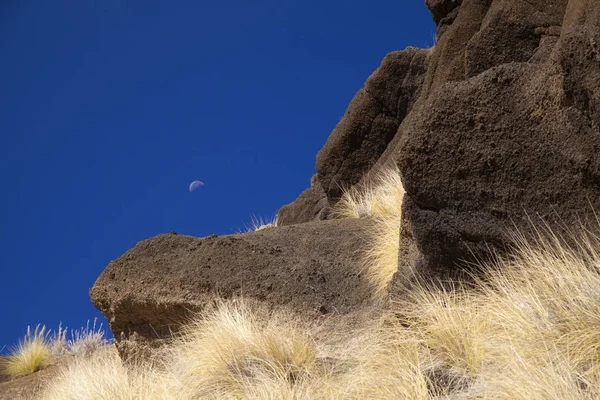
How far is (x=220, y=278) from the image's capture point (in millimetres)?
6348

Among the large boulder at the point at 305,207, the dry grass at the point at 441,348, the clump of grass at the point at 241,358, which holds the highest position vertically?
the large boulder at the point at 305,207

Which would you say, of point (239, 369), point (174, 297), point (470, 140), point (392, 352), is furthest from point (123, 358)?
point (470, 140)

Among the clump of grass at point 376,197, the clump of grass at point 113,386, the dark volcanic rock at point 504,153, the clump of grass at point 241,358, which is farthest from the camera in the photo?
Answer: the clump of grass at point 376,197

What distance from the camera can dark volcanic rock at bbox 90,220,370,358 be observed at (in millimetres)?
6125

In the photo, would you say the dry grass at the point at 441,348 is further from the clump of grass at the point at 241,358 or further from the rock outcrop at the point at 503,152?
the rock outcrop at the point at 503,152

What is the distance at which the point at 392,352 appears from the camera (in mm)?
4133

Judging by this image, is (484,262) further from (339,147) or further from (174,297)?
(339,147)

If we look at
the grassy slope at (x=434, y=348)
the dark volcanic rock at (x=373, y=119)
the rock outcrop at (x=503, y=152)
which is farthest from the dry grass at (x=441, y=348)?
the dark volcanic rock at (x=373, y=119)

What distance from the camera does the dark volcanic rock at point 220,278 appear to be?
612 centimetres

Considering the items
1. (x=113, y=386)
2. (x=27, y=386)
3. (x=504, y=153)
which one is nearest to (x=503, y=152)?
(x=504, y=153)

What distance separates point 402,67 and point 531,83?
294 inches

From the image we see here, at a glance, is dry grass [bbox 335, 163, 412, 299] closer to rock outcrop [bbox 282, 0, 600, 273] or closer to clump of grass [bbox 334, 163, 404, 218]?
clump of grass [bbox 334, 163, 404, 218]

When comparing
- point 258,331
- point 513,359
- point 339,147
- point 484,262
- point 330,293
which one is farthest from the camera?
point 339,147

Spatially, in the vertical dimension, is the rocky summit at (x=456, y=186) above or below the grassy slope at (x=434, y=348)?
above
